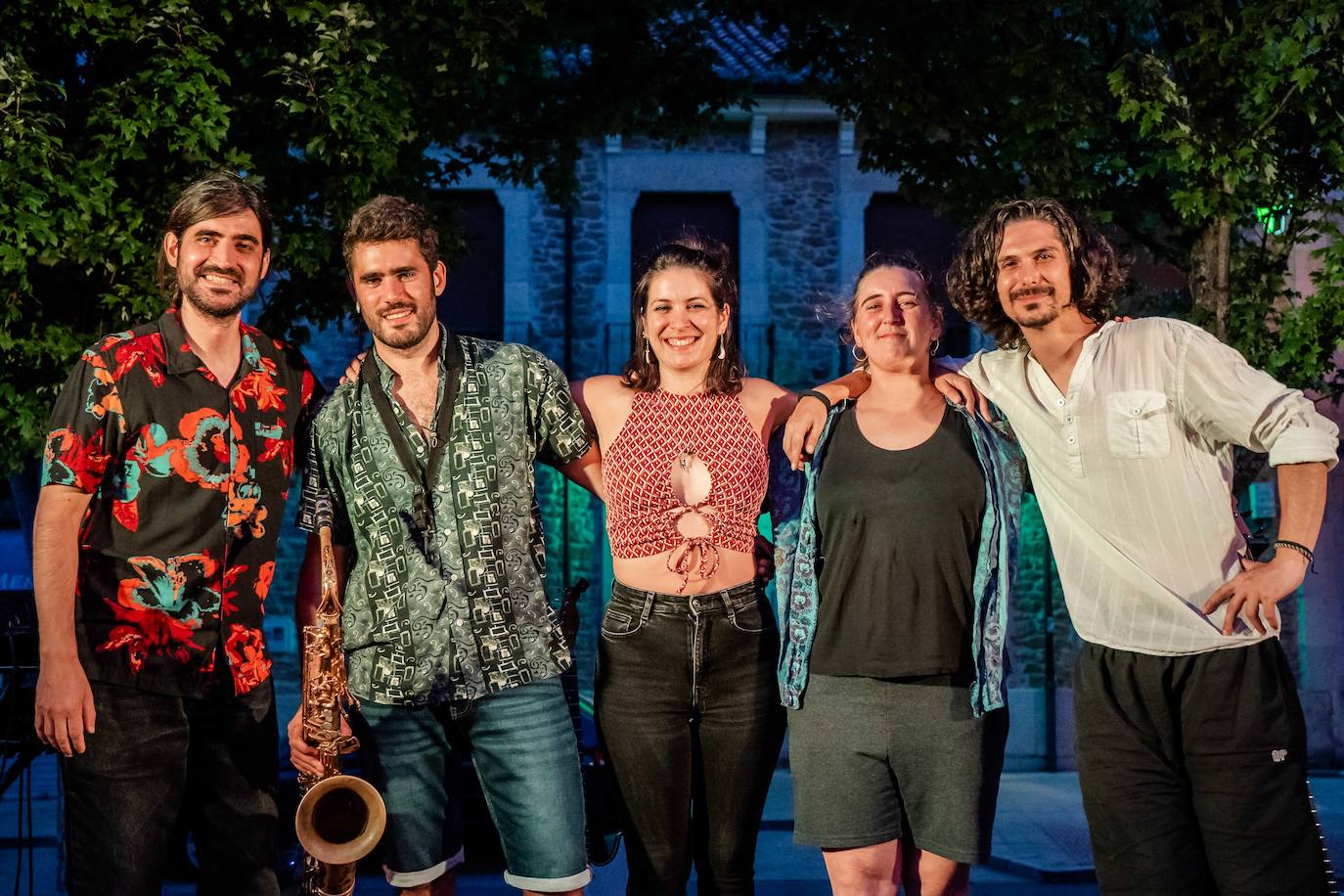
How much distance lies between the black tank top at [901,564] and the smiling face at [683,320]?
1.85ft

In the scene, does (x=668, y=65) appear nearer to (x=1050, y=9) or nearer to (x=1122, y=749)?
(x=1050, y=9)

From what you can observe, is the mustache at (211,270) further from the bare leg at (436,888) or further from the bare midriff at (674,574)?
the bare leg at (436,888)

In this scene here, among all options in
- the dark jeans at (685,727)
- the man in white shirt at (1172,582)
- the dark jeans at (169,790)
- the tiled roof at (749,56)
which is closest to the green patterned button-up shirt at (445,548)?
the dark jeans at (685,727)

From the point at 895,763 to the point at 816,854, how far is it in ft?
17.3

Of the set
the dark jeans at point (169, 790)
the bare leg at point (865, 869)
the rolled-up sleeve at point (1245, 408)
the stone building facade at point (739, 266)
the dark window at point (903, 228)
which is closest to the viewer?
the rolled-up sleeve at point (1245, 408)

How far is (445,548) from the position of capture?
3561 millimetres

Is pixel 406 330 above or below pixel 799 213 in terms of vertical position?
below

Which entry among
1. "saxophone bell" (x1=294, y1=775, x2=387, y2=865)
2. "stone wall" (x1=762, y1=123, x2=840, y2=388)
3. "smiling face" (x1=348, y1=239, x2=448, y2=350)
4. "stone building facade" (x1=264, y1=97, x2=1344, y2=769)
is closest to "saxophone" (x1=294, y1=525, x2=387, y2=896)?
"saxophone bell" (x1=294, y1=775, x2=387, y2=865)

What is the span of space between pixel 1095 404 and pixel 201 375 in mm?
2382

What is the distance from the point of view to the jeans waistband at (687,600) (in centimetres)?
363

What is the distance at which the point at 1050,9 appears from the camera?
22.7 ft

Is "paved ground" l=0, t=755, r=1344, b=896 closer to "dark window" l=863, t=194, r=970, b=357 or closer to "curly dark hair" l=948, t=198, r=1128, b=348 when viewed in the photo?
"curly dark hair" l=948, t=198, r=1128, b=348

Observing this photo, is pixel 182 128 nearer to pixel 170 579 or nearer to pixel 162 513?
pixel 162 513

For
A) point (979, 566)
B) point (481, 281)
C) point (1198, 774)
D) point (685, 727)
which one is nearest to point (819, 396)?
point (979, 566)
